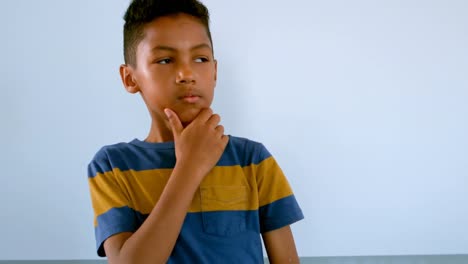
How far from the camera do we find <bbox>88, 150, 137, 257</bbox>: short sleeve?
29.5 inches

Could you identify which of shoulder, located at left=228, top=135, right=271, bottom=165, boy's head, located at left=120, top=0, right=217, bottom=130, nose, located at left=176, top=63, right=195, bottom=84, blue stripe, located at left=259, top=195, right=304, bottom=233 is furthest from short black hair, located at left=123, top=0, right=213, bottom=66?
blue stripe, located at left=259, top=195, right=304, bottom=233

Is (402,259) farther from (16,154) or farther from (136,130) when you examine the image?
(16,154)

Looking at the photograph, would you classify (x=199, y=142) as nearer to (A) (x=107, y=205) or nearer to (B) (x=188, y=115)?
(B) (x=188, y=115)

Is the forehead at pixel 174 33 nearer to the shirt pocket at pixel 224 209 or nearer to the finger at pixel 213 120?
the finger at pixel 213 120

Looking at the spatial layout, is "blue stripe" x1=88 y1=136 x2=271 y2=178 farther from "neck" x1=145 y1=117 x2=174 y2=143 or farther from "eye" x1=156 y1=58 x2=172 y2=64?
"eye" x1=156 y1=58 x2=172 y2=64

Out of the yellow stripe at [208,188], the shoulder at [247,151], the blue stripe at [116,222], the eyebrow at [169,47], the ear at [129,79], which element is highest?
the eyebrow at [169,47]

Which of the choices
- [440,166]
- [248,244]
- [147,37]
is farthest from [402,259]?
[147,37]

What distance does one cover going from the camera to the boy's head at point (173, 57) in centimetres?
80

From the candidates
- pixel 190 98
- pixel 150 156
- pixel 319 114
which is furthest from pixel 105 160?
pixel 319 114

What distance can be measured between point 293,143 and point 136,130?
1.28ft

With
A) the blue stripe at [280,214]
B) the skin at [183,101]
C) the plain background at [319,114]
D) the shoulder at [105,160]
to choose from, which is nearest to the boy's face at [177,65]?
the skin at [183,101]

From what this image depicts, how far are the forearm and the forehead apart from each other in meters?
0.24

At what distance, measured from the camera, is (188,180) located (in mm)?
732

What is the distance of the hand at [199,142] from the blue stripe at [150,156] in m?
0.04
